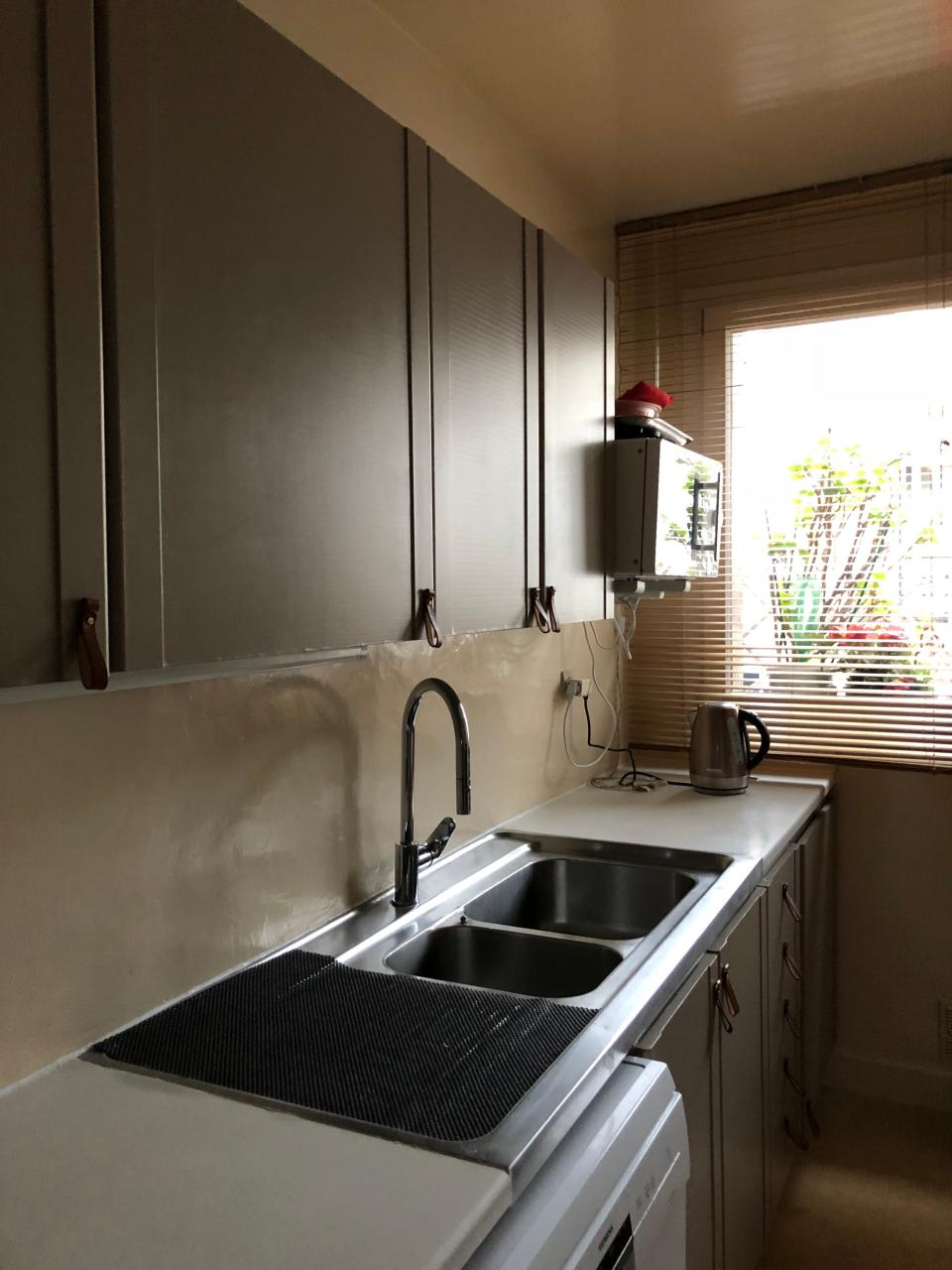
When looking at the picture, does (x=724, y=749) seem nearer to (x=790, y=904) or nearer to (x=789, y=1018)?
(x=790, y=904)

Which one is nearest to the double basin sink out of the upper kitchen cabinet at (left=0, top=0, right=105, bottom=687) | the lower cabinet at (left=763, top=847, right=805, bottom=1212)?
the lower cabinet at (left=763, top=847, right=805, bottom=1212)

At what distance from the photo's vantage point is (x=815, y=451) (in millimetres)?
3021

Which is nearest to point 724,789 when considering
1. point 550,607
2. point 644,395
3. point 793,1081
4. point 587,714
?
→ point 587,714

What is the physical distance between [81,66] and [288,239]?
30cm

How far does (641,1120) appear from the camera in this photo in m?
1.33

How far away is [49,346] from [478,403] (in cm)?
84

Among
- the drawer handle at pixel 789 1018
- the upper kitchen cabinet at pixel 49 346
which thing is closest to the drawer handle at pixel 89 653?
the upper kitchen cabinet at pixel 49 346

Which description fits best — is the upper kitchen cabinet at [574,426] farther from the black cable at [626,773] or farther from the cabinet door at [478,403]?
the black cable at [626,773]

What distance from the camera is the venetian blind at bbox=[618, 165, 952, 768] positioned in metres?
2.87

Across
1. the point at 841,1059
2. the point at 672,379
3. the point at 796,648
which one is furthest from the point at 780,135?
the point at 841,1059

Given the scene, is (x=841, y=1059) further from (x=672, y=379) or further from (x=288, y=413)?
(x=288, y=413)

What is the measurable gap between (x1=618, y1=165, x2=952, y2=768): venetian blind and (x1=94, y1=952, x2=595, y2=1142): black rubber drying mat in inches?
72.9

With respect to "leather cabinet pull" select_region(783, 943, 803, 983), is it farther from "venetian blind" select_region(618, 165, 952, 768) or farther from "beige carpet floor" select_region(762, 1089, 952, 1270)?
"venetian blind" select_region(618, 165, 952, 768)

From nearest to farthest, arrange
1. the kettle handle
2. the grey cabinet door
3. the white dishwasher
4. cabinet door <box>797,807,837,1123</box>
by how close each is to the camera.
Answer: the grey cabinet door < the white dishwasher < cabinet door <box>797,807,837,1123</box> < the kettle handle
